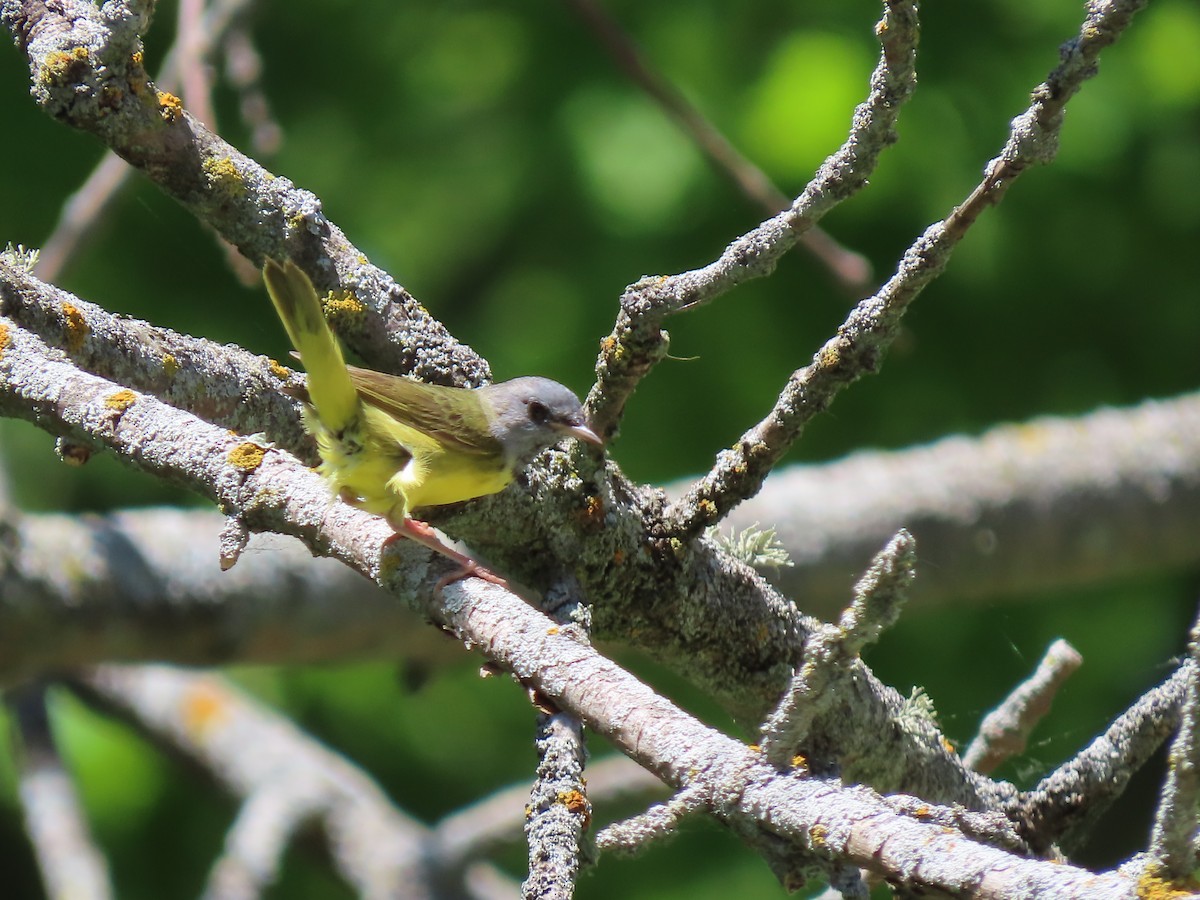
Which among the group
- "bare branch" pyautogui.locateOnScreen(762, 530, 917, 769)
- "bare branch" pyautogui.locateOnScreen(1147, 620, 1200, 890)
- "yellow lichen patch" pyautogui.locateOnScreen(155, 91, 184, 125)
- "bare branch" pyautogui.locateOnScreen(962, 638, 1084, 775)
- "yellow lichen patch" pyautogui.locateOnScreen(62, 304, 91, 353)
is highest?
"yellow lichen patch" pyautogui.locateOnScreen(155, 91, 184, 125)

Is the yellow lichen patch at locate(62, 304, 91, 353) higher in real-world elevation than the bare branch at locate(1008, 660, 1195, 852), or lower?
higher

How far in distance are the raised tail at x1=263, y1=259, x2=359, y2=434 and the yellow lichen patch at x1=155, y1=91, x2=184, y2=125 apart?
0.27 metres

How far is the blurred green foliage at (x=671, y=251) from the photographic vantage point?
14.5ft

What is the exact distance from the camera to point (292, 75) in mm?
5172

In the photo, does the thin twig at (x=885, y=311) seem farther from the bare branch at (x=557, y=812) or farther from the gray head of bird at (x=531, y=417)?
the bare branch at (x=557, y=812)

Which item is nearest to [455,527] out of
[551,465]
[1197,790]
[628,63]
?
[551,465]

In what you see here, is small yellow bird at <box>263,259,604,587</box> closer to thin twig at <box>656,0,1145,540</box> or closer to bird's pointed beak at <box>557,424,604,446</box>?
bird's pointed beak at <box>557,424,604,446</box>

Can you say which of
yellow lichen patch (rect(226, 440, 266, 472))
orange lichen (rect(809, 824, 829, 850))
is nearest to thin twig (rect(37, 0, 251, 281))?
yellow lichen patch (rect(226, 440, 266, 472))

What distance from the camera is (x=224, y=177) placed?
198 centimetres

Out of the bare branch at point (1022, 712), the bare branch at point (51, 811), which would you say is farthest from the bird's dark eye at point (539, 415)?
the bare branch at point (51, 811)

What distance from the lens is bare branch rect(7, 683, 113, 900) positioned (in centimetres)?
346

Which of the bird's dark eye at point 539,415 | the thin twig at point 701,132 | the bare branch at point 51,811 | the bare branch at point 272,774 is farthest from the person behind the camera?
the bare branch at point 272,774

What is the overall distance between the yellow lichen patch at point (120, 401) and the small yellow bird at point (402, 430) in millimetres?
338

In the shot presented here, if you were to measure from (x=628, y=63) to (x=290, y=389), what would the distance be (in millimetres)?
1560
